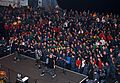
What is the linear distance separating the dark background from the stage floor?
9237mm

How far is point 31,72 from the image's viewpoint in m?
17.6

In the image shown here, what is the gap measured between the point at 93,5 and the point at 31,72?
11023 millimetres

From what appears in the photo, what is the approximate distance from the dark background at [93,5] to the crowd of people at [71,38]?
0.82 metres

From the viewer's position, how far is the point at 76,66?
17.4 meters

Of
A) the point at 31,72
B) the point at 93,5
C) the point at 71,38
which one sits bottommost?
the point at 31,72

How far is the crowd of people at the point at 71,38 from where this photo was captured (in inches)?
659

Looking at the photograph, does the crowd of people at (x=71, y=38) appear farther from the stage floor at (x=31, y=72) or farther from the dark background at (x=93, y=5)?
the dark background at (x=93, y=5)

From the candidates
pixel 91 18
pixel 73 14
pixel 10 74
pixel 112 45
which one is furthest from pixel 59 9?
pixel 10 74

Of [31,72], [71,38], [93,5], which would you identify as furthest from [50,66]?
[93,5]

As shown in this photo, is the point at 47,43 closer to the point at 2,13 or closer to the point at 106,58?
the point at 106,58

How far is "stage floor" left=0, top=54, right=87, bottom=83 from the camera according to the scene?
1653 cm

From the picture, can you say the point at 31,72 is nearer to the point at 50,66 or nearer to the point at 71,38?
Result: the point at 50,66

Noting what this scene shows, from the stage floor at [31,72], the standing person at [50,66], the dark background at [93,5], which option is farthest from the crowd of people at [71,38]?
the standing person at [50,66]

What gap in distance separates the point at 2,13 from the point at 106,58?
41.0 ft
